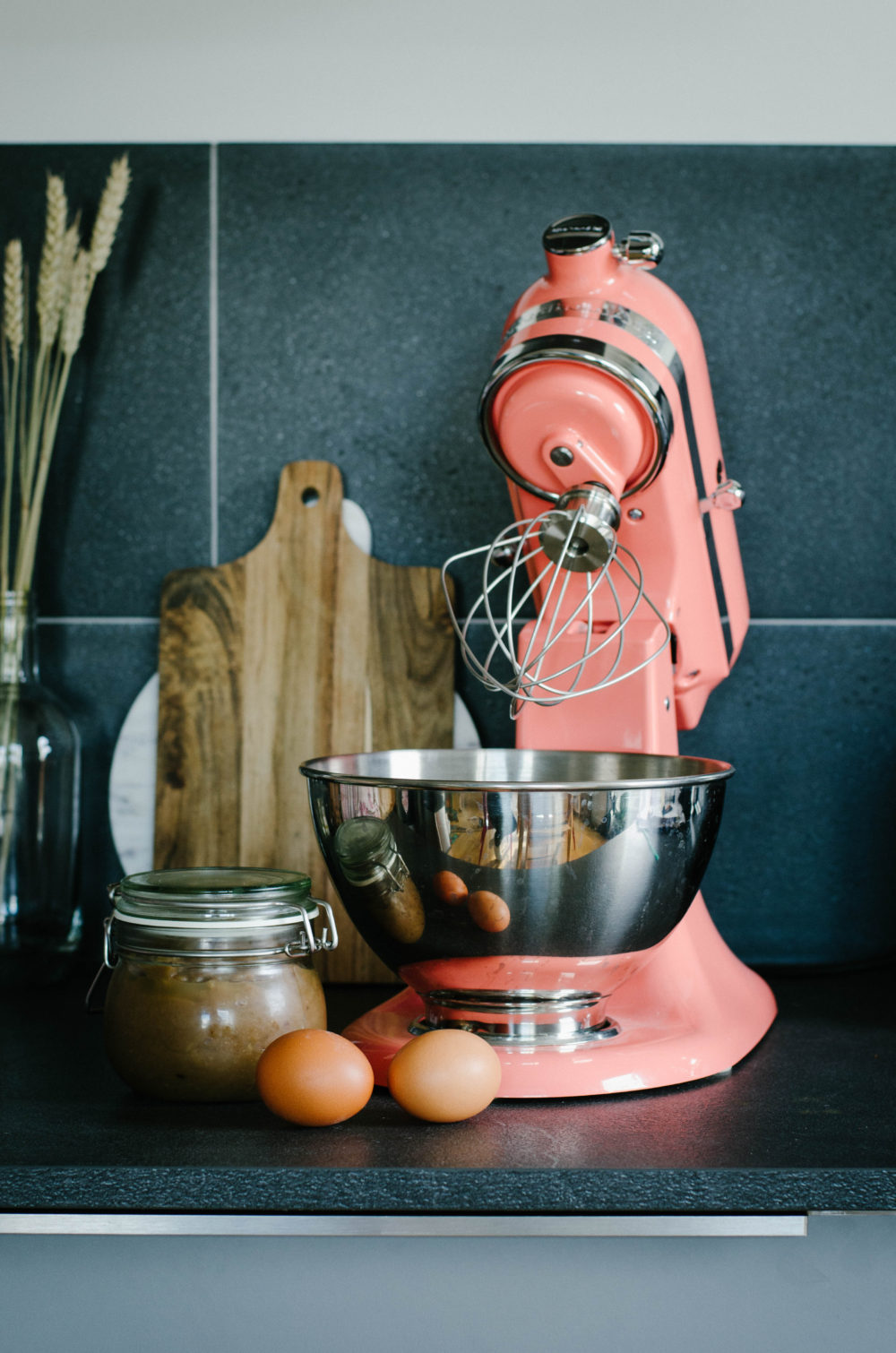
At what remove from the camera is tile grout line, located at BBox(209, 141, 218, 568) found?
1.02 meters

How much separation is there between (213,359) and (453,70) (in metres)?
0.33

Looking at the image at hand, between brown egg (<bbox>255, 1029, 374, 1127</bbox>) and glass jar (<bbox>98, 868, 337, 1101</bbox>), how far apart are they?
0.04 m

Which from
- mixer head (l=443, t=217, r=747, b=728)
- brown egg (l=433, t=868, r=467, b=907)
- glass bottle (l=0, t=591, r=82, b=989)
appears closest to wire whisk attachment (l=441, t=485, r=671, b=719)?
mixer head (l=443, t=217, r=747, b=728)

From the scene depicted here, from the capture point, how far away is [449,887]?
2.02ft

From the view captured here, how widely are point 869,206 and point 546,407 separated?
492 mm

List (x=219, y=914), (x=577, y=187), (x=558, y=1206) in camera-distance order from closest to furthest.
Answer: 1. (x=558, y=1206)
2. (x=219, y=914)
3. (x=577, y=187)

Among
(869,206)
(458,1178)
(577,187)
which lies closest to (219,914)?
(458,1178)

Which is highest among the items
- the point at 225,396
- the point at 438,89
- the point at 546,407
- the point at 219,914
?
the point at 438,89

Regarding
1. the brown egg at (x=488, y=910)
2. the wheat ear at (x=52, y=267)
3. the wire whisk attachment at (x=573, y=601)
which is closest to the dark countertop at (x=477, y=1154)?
the brown egg at (x=488, y=910)

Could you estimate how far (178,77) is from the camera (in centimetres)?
101

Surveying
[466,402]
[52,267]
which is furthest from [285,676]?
[52,267]

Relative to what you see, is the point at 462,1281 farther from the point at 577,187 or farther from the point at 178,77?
the point at 178,77

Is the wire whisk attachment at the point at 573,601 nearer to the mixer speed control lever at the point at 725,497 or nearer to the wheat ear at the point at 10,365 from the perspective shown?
the mixer speed control lever at the point at 725,497

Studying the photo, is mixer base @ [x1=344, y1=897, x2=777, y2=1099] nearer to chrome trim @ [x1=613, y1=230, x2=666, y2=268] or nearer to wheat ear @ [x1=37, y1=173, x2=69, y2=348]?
chrome trim @ [x1=613, y1=230, x2=666, y2=268]
